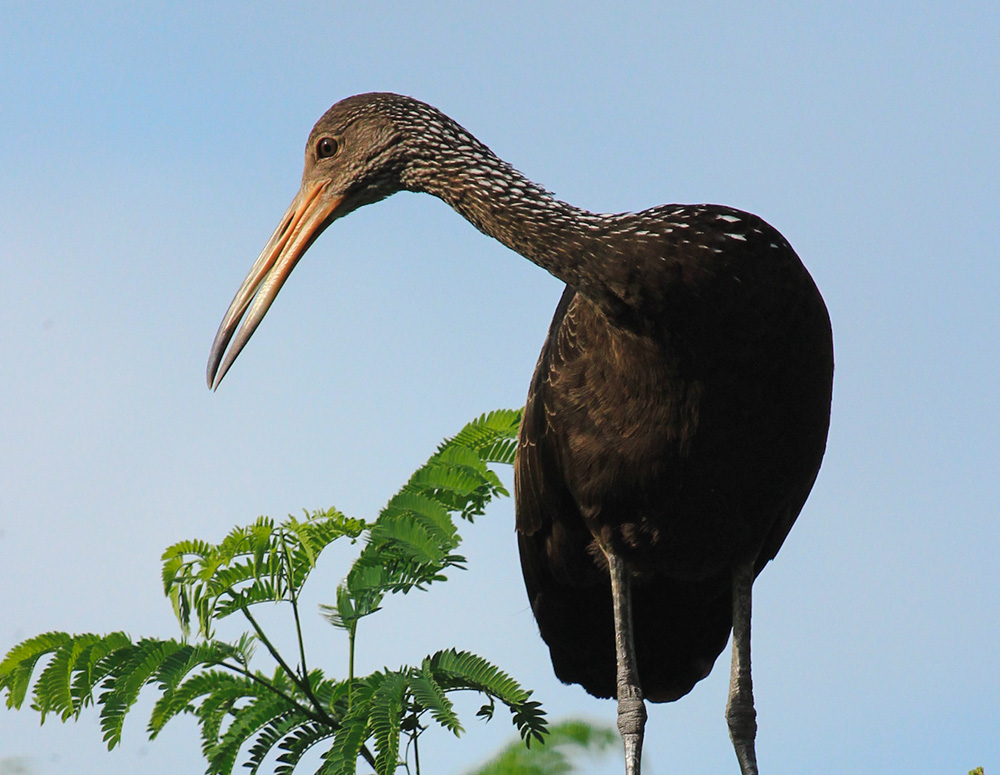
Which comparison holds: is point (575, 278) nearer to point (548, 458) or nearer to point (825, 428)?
point (548, 458)

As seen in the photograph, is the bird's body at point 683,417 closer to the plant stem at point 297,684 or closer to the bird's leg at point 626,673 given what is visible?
the bird's leg at point 626,673

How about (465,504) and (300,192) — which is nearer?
(300,192)

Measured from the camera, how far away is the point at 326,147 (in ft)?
20.0

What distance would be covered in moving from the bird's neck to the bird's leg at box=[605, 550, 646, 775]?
4.70 feet

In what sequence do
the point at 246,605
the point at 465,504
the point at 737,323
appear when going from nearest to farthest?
the point at 737,323 < the point at 246,605 < the point at 465,504

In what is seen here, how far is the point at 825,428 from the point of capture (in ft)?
19.3

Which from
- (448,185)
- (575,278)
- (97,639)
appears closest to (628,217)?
(575,278)

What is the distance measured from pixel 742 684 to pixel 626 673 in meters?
0.56

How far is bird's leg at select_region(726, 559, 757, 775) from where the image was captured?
6051 mm

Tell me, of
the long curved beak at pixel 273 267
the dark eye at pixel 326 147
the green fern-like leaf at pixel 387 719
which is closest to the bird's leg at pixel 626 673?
the green fern-like leaf at pixel 387 719

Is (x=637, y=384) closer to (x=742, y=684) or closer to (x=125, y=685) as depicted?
(x=742, y=684)

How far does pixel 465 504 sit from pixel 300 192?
1.81 metres

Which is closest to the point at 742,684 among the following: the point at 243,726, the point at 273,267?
the point at 243,726

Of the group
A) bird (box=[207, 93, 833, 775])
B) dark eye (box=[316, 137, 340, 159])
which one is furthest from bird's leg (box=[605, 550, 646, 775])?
dark eye (box=[316, 137, 340, 159])
